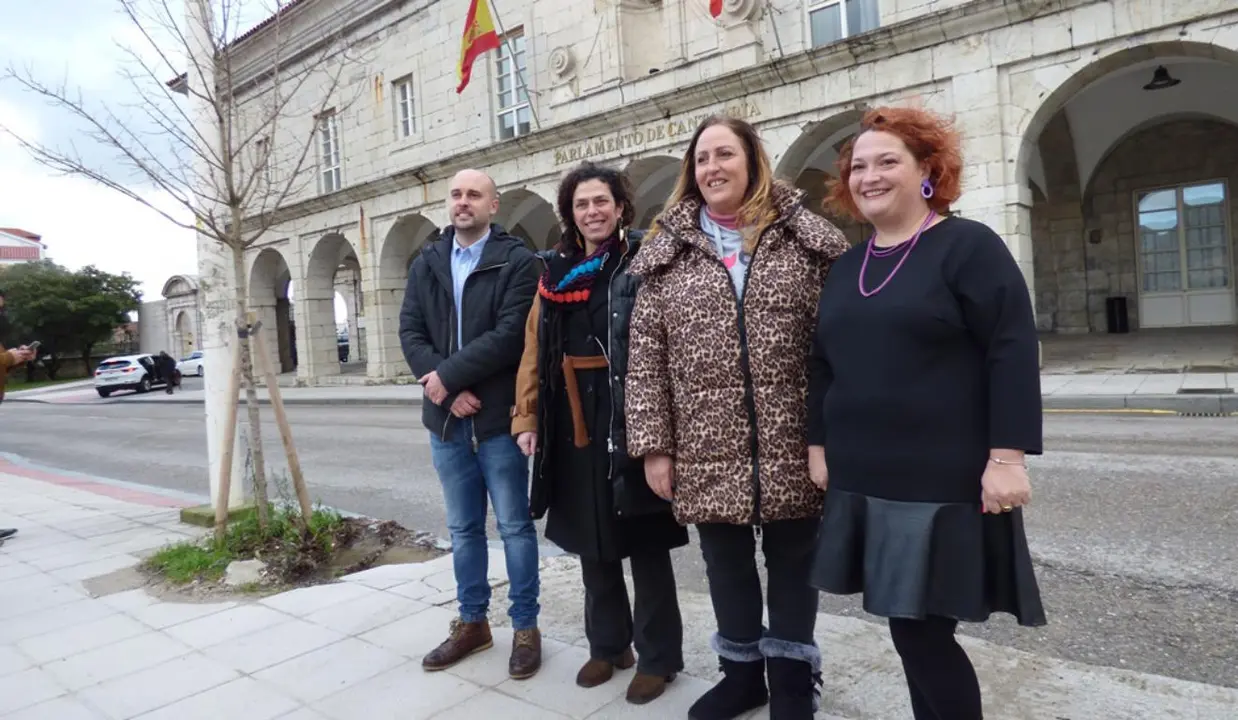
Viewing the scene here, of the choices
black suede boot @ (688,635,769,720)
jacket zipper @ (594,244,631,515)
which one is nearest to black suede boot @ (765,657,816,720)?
black suede boot @ (688,635,769,720)

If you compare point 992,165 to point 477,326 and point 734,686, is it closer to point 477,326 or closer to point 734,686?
point 477,326

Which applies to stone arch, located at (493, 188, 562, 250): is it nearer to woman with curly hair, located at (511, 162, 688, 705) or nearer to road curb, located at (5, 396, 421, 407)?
road curb, located at (5, 396, 421, 407)

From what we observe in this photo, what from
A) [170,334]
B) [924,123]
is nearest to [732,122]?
[924,123]

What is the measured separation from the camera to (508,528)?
363 cm

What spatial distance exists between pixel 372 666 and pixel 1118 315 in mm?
19931

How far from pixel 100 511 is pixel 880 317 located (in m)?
8.00

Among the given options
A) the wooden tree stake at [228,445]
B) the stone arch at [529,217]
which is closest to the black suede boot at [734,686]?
the wooden tree stake at [228,445]

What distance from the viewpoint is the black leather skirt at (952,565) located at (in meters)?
2.09

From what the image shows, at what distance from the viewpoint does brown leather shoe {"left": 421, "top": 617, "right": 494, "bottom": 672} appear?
11.6 feet

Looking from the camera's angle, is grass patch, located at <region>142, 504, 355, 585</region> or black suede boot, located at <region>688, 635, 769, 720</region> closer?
black suede boot, located at <region>688, 635, 769, 720</region>

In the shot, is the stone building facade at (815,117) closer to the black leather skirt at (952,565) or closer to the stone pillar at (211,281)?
the stone pillar at (211,281)

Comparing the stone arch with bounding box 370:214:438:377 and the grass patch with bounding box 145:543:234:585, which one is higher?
the stone arch with bounding box 370:214:438:377

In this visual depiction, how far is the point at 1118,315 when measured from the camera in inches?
754

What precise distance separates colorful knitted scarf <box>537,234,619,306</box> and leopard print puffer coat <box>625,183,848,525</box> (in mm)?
422
